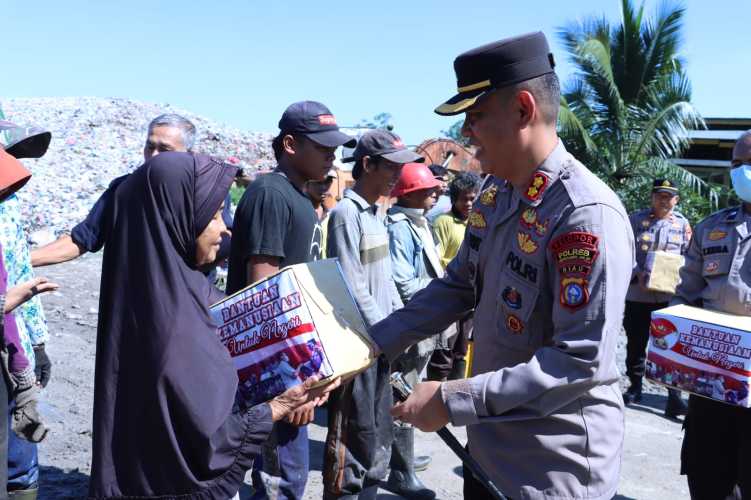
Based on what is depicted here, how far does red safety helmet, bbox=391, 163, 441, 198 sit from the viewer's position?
4.66 meters

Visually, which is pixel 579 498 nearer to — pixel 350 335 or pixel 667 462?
pixel 350 335

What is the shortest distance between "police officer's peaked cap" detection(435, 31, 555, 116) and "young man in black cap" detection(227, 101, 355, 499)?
1.21 m

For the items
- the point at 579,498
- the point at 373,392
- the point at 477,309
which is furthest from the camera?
the point at 373,392

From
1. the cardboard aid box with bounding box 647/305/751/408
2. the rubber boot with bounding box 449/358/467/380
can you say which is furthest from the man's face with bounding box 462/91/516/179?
the rubber boot with bounding box 449/358/467/380

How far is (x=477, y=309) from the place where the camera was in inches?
85.8

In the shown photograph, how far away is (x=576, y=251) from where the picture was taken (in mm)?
1801

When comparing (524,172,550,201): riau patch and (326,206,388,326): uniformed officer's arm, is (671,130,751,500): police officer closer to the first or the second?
(326,206,388,326): uniformed officer's arm

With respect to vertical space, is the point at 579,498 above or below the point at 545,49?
below

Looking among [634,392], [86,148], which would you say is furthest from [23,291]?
[86,148]

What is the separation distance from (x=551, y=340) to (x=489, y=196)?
0.59 m

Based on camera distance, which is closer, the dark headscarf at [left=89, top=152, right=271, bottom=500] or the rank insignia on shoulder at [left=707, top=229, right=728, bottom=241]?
the dark headscarf at [left=89, top=152, right=271, bottom=500]

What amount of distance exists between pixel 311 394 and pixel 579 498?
913 mm

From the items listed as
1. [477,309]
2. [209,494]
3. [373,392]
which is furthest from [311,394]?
[373,392]

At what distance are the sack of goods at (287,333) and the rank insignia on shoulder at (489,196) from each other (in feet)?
2.00
